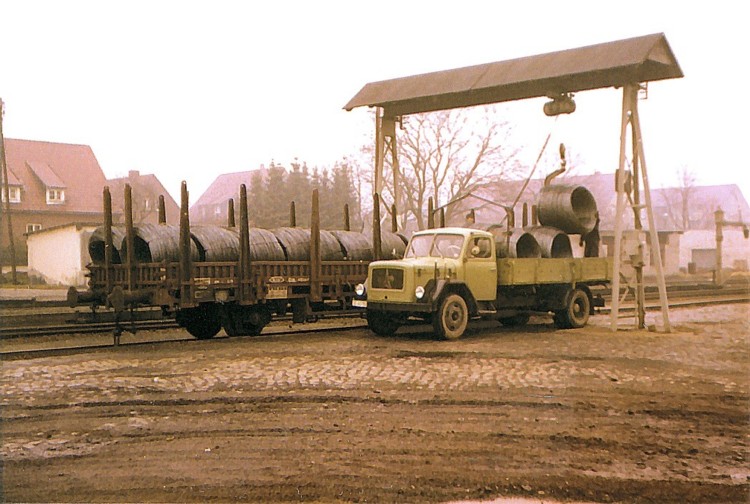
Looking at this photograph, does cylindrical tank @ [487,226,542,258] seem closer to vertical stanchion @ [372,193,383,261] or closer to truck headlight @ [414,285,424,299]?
vertical stanchion @ [372,193,383,261]

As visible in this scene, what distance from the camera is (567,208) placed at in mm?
16781

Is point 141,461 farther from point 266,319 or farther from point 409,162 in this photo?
point 409,162

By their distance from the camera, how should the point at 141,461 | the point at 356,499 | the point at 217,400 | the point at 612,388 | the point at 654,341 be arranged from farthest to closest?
the point at 654,341 < the point at 612,388 < the point at 217,400 < the point at 141,461 < the point at 356,499

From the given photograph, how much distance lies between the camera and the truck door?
14.7m

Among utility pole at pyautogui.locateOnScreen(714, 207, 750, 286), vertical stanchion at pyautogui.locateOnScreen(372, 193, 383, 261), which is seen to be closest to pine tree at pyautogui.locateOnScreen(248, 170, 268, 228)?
utility pole at pyautogui.locateOnScreen(714, 207, 750, 286)

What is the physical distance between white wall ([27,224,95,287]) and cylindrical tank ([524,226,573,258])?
22.9m

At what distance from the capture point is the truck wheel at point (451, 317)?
548 inches

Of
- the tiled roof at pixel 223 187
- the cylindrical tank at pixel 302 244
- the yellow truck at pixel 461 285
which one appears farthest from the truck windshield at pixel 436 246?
the tiled roof at pixel 223 187

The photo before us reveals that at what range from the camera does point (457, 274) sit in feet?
47.5

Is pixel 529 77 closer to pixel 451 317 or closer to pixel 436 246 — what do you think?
pixel 436 246

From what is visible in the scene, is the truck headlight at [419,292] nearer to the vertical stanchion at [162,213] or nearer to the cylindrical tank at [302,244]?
the cylindrical tank at [302,244]

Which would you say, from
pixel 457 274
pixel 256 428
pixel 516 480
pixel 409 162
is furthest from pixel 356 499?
pixel 409 162

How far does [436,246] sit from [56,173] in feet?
113

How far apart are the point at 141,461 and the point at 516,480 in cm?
309
